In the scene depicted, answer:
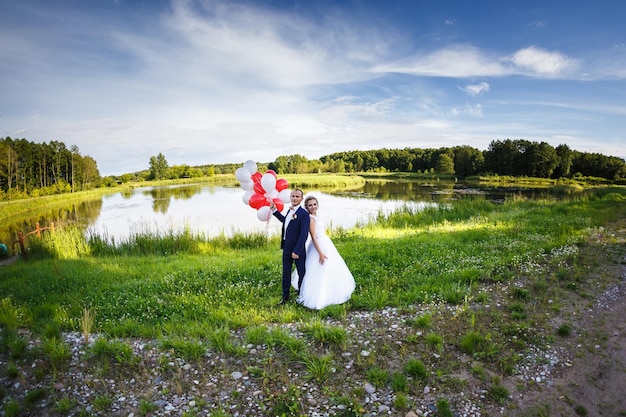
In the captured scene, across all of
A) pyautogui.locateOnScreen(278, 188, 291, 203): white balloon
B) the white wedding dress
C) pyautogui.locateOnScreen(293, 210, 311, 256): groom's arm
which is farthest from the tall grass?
pyautogui.locateOnScreen(278, 188, 291, 203): white balloon

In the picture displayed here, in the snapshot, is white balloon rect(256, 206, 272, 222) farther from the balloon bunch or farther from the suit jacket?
the suit jacket

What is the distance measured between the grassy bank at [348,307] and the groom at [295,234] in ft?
3.10

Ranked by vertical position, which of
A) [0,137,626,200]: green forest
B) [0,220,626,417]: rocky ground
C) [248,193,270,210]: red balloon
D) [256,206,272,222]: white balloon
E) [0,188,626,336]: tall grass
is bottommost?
[0,220,626,417]: rocky ground

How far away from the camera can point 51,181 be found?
61.2 metres

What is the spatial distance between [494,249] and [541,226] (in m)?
5.70

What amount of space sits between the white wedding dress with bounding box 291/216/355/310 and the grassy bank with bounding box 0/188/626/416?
312 millimetres

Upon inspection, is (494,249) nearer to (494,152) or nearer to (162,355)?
(162,355)

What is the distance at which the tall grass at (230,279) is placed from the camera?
23.0 ft

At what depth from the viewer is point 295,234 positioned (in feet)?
23.2

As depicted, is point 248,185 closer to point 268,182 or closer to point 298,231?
point 268,182

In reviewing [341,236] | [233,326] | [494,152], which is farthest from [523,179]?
[233,326]

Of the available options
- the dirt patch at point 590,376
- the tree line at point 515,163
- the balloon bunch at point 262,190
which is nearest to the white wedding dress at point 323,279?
the balloon bunch at point 262,190

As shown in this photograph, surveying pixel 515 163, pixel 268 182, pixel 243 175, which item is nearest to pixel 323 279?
pixel 268 182

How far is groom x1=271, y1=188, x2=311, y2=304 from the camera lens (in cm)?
694
